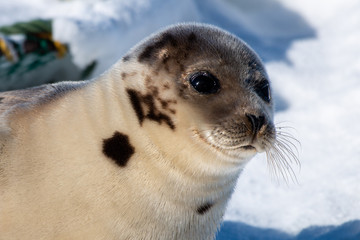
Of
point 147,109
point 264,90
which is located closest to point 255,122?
point 264,90

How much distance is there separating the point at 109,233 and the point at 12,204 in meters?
0.33

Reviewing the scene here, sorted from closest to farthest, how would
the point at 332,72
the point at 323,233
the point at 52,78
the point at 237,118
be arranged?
the point at 237,118
the point at 323,233
the point at 52,78
the point at 332,72

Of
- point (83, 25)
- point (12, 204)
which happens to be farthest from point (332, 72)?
point (12, 204)

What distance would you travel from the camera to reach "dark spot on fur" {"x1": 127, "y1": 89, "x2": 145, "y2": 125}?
2.02 metres

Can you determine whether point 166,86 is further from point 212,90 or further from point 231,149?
point 231,149

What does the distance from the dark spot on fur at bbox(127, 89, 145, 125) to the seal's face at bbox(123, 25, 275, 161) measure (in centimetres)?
5

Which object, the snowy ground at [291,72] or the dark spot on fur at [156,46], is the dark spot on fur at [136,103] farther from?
the snowy ground at [291,72]

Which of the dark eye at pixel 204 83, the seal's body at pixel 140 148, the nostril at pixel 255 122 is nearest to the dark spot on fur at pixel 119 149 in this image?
the seal's body at pixel 140 148

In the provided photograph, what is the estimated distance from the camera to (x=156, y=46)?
2.11 metres

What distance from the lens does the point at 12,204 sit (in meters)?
2.00

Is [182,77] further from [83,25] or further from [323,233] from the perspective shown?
[83,25]

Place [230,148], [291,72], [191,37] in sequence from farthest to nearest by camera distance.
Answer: [291,72] → [191,37] → [230,148]

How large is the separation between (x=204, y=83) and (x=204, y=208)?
45 centimetres

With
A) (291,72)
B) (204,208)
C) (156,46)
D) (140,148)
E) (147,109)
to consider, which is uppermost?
(156,46)
